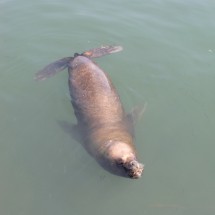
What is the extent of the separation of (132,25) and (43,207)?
19.0 feet

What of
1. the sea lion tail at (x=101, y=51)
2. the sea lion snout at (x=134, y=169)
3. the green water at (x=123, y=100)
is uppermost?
the sea lion snout at (x=134, y=169)

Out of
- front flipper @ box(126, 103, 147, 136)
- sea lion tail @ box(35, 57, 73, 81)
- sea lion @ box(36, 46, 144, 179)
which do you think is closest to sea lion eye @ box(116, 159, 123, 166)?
sea lion @ box(36, 46, 144, 179)

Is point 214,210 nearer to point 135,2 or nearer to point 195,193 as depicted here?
point 195,193

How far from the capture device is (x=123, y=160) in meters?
6.16

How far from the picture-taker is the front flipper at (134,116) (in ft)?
23.9

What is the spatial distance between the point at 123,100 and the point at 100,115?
1074 millimetres

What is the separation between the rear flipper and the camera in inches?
340

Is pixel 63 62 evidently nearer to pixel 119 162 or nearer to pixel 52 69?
pixel 52 69

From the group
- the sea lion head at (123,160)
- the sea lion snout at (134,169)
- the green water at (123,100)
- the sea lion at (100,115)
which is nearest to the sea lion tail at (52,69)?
the sea lion at (100,115)

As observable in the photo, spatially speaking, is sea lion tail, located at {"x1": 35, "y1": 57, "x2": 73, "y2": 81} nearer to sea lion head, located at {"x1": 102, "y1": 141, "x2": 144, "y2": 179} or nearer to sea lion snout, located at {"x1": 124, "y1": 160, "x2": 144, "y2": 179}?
sea lion head, located at {"x1": 102, "y1": 141, "x2": 144, "y2": 179}

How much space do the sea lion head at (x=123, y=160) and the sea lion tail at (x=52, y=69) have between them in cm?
272

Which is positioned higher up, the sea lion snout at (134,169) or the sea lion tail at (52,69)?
the sea lion snout at (134,169)

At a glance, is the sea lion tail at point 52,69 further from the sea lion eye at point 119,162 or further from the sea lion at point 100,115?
the sea lion eye at point 119,162

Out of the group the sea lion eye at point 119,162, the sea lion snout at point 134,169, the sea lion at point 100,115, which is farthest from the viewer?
the sea lion at point 100,115
